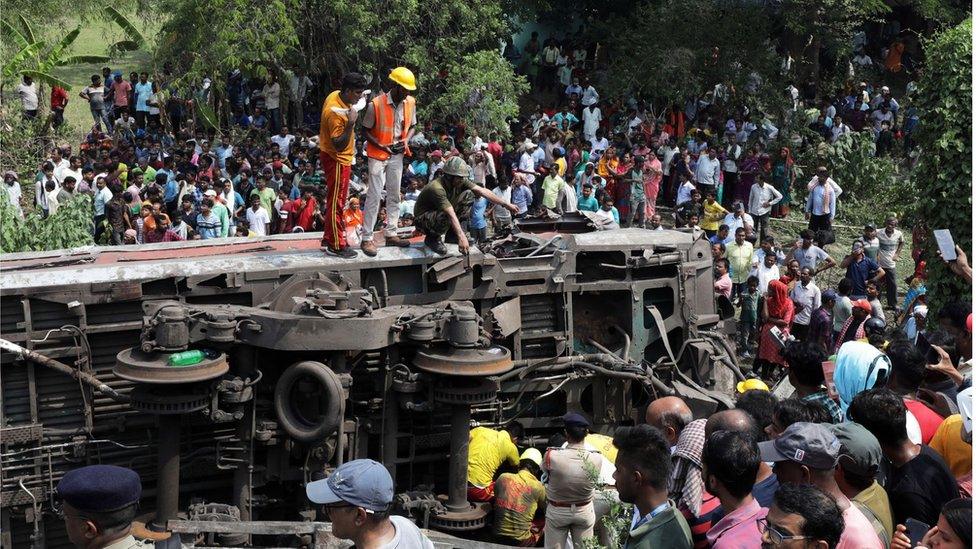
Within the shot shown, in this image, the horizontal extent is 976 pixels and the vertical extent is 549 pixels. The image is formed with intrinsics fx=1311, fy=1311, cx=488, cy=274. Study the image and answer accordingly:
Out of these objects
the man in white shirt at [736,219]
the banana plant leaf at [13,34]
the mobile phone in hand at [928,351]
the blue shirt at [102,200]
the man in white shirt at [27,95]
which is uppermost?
the banana plant leaf at [13,34]

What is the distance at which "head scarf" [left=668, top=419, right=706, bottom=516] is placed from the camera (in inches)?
272

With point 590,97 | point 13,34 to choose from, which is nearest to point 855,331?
point 590,97

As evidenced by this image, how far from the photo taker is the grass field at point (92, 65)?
84.5ft

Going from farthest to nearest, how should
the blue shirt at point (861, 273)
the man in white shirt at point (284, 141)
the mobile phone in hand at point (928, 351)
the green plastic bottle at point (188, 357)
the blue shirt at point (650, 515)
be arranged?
the man in white shirt at point (284, 141) < the blue shirt at point (861, 273) < the green plastic bottle at point (188, 357) < the mobile phone in hand at point (928, 351) < the blue shirt at point (650, 515)

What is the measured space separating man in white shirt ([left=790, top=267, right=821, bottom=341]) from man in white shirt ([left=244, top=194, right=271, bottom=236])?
22.9ft

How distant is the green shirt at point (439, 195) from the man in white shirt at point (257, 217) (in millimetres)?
6133

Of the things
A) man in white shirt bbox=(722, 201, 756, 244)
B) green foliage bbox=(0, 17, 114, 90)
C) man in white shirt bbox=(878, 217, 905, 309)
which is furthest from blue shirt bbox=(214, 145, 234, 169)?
man in white shirt bbox=(878, 217, 905, 309)

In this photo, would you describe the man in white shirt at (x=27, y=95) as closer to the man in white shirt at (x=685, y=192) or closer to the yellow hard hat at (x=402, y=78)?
the man in white shirt at (x=685, y=192)

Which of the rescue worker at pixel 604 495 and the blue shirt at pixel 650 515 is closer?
the blue shirt at pixel 650 515

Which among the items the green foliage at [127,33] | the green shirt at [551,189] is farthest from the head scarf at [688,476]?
the green foliage at [127,33]

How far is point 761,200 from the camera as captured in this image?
1973cm

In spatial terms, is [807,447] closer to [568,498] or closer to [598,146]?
[568,498]

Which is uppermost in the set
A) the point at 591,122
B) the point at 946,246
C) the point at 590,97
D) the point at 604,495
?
the point at 590,97

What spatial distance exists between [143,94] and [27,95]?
2.04 metres
